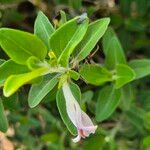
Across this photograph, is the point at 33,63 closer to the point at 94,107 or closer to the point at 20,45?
the point at 20,45

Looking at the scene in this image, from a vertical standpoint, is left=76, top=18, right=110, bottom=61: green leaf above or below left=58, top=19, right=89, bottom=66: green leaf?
below

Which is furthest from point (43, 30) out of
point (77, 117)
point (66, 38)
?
point (77, 117)

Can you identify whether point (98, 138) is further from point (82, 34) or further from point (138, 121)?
point (82, 34)

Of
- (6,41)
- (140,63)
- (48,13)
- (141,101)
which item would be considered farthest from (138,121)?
(6,41)

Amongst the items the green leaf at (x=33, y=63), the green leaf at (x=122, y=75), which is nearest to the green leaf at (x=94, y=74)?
the green leaf at (x=122, y=75)

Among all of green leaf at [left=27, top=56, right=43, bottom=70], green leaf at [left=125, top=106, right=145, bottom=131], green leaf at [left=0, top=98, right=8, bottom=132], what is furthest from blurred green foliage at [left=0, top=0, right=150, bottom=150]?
green leaf at [left=27, top=56, right=43, bottom=70]

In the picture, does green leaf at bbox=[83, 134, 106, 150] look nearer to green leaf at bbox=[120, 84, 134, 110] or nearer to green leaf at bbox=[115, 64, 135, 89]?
green leaf at bbox=[120, 84, 134, 110]
